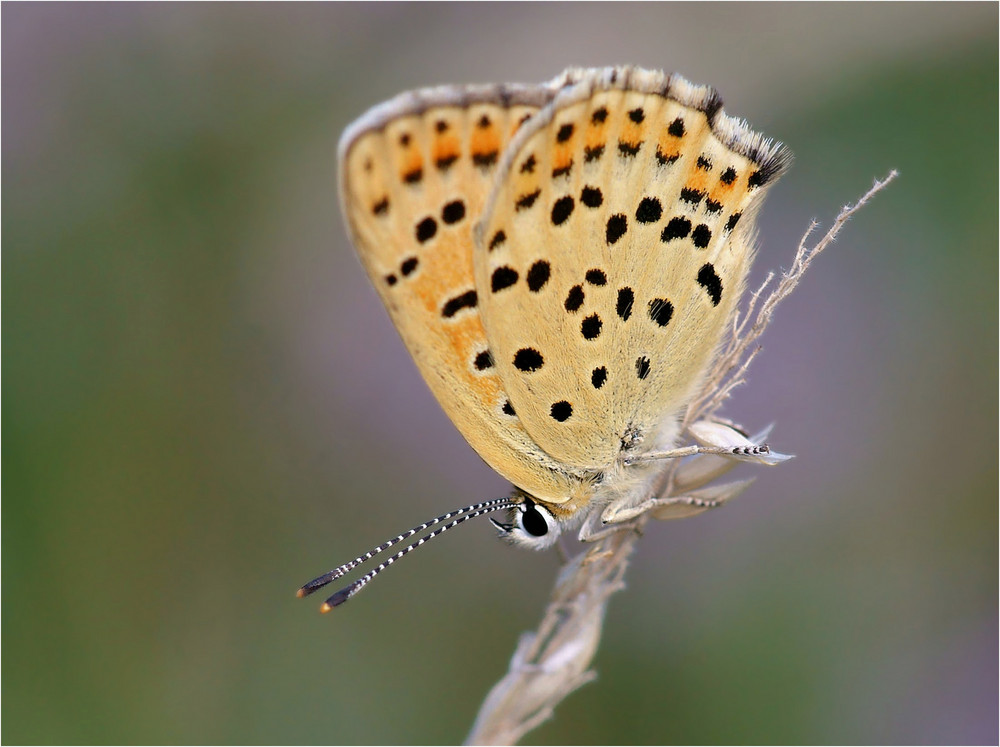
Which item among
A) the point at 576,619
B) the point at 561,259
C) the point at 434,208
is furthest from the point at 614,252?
the point at 576,619

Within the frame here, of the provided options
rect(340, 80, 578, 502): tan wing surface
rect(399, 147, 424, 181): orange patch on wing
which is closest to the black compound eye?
rect(340, 80, 578, 502): tan wing surface

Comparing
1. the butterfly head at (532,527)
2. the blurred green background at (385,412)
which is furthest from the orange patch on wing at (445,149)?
the blurred green background at (385,412)

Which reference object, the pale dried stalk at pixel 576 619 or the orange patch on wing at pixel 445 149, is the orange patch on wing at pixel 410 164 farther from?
the pale dried stalk at pixel 576 619

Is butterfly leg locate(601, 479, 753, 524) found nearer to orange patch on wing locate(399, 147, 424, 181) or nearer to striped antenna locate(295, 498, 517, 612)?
striped antenna locate(295, 498, 517, 612)

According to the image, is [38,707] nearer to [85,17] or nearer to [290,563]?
[290,563]

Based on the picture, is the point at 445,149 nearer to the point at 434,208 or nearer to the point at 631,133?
the point at 434,208
